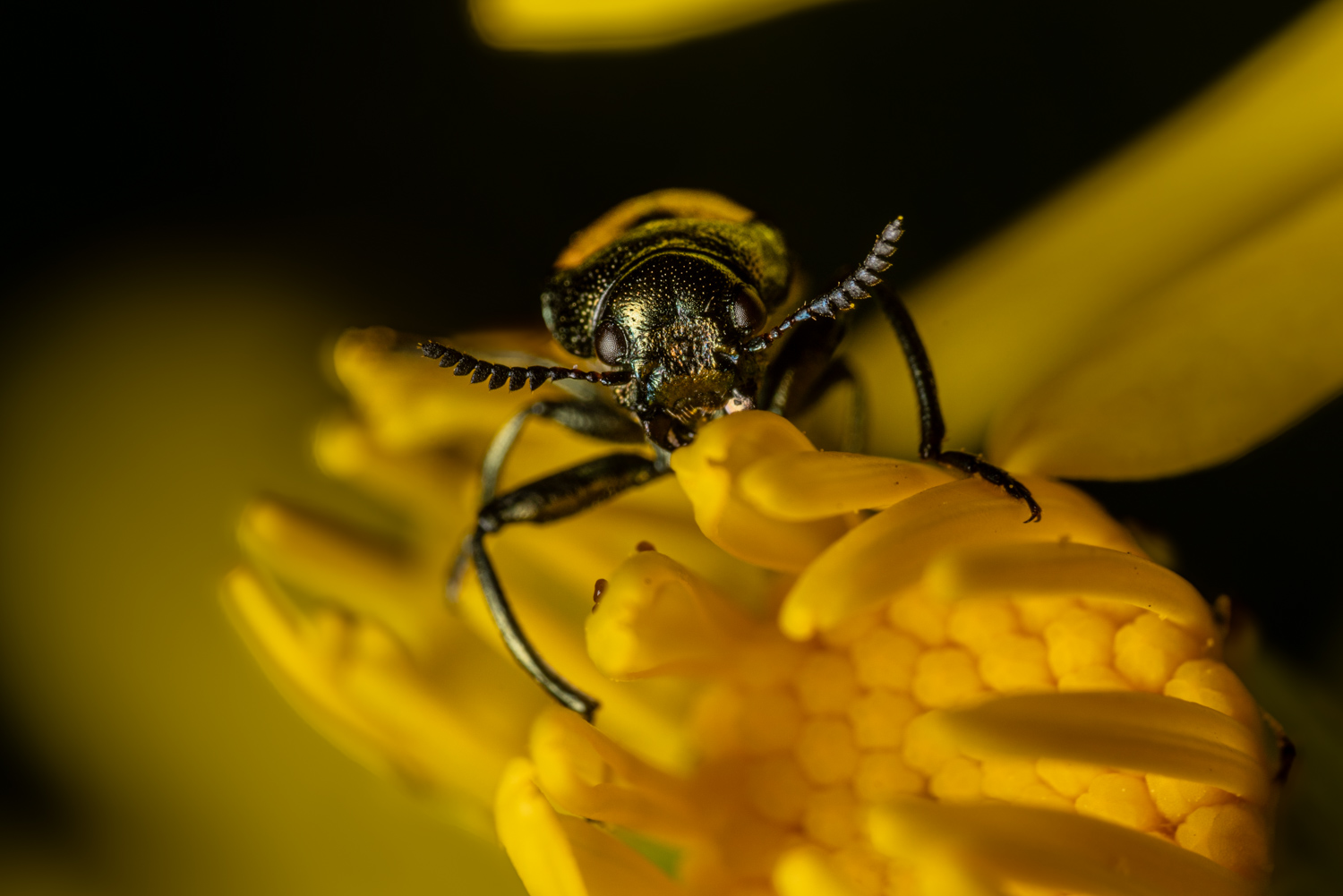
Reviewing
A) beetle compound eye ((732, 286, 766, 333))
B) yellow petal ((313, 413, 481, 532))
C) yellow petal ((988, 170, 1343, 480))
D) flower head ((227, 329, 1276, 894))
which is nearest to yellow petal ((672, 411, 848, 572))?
flower head ((227, 329, 1276, 894))

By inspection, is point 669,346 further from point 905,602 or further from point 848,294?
point 905,602

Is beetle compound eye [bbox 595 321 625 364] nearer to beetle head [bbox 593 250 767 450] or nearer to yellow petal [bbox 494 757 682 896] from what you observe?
beetle head [bbox 593 250 767 450]

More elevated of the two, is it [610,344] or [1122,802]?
[610,344]

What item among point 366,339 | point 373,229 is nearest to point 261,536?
point 366,339

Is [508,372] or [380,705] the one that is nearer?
[508,372]

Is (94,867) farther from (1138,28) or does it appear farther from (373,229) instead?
(1138,28)

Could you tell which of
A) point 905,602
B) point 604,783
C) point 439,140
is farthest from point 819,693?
point 439,140

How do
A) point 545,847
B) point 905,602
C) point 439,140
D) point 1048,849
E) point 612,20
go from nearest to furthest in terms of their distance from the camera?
1. point 1048,849
2. point 545,847
3. point 905,602
4. point 612,20
5. point 439,140
